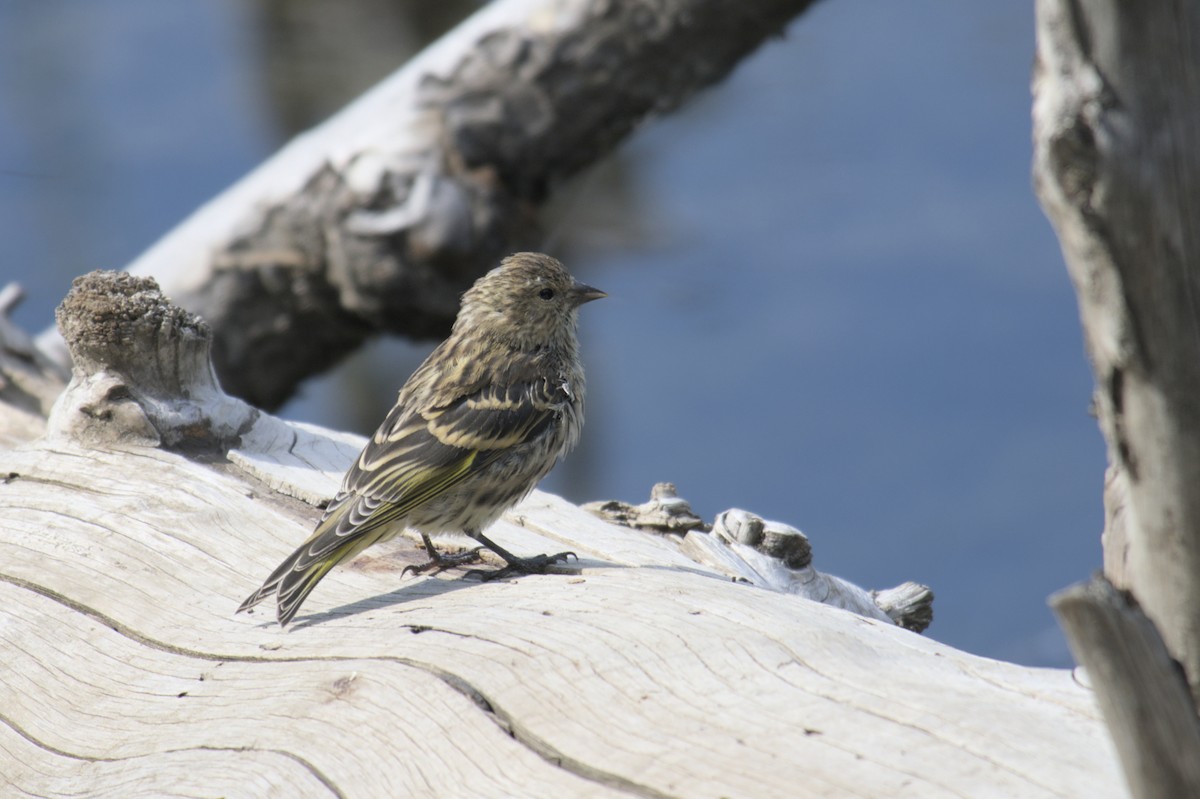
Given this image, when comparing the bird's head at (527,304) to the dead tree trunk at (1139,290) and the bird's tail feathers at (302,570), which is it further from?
the dead tree trunk at (1139,290)

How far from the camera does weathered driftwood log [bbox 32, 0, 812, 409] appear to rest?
6.90 metres

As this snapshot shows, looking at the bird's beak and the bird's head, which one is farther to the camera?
the bird's beak

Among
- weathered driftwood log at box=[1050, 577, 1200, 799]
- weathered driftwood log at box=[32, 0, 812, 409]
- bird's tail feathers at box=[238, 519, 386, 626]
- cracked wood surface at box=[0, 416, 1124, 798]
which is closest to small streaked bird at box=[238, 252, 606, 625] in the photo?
bird's tail feathers at box=[238, 519, 386, 626]

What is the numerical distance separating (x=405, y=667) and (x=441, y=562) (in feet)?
3.27

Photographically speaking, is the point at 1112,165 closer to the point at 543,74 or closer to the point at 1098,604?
the point at 1098,604

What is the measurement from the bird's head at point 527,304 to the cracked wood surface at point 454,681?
83 centimetres

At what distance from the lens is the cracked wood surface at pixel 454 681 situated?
2.75 meters

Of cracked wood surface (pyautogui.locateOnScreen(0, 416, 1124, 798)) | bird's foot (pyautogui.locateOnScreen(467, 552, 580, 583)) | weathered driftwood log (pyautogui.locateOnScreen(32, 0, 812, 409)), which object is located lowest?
cracked wood surface (pyautogui.locateOnScreen(0, 416, 1124, 798))

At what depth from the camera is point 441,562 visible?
4.30m

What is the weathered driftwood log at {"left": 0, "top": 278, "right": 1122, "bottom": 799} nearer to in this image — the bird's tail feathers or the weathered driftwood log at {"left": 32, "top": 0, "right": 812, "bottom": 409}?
the bird's tail feathers

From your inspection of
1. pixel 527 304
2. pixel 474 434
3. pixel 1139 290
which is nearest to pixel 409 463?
pixel 474 434

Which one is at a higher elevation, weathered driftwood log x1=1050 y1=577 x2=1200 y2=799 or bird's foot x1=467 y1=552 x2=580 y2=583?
bird's foot x1=467 y1=552 x2=580 y2=583

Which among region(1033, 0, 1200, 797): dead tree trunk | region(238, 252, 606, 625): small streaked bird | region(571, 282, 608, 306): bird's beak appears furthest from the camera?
region(571, 282, 608, 306): bird's beak

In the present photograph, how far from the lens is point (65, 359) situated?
6863 millimetres
